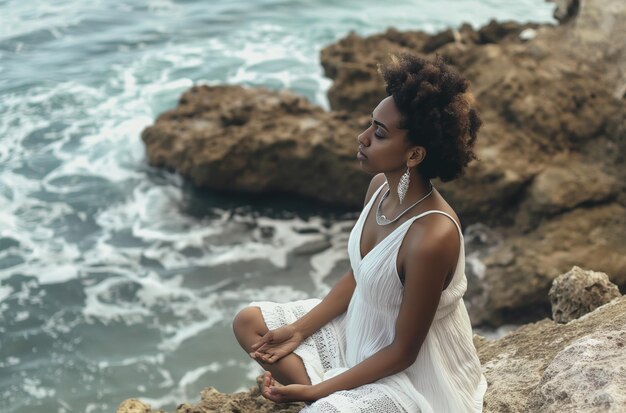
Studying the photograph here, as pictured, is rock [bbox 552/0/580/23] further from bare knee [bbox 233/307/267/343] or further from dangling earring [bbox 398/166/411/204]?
bare knee [bbox 233/307/267/343]

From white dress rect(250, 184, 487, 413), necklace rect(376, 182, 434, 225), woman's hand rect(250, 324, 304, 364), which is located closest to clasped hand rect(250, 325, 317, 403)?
woman's hand rect(250, 324, 304, 364)

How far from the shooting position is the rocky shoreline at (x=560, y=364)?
2.73 meters

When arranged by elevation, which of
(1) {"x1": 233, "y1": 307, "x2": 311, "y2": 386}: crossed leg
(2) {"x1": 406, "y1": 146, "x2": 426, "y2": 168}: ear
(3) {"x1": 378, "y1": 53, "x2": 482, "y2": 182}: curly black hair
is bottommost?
(1) {"x1": 233, "y1": 307, "x2": 311, "y2": 386}: crossed leg

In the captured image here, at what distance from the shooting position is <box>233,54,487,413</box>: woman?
2.90m

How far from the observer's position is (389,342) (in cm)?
318

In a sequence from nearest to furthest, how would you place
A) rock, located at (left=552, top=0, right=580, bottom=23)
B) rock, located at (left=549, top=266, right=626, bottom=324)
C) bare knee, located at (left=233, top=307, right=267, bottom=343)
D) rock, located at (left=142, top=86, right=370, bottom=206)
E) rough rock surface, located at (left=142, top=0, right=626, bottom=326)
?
1. bare knee, located at (left=233, top=307, right=267, bottom=343)
2. rock, located at (left=549, top=266, right=626, bottom=324)
3. rough rock surface, located at (left=142, top=0, right=626, bottom=326)
4. rock, located at (left=142, top=86, right=370, bottom=206)
5. rock, located at (left=552, top=0, right=580, bottom=23)

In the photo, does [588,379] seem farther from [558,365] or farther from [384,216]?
[384,216]

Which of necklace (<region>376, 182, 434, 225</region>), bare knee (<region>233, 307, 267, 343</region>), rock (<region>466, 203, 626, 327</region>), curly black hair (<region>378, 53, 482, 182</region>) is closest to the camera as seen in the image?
curly black hair (<region>378, 53, 482, 182</region>)

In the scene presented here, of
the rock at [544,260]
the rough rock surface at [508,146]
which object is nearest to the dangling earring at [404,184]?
the rough rock surface at [508,146]

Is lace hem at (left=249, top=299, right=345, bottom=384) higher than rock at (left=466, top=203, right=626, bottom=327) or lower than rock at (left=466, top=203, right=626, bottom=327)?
higher

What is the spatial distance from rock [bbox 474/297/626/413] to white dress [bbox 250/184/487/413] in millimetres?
193

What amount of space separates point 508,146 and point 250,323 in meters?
5.35

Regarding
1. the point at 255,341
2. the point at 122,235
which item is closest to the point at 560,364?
the point at 255,341

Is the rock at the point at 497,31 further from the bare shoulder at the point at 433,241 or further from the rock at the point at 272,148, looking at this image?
the bare shoulder at the point at 433,241
